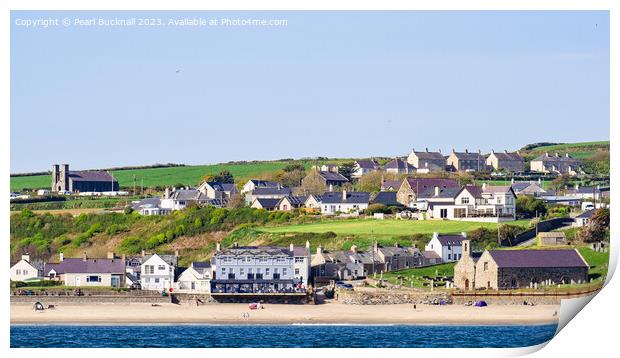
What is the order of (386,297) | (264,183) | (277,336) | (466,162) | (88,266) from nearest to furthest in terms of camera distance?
(277,336)
(386,297)
(88,266)
(264,183)
(466,162)

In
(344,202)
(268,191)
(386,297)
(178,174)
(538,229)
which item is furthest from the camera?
(344,202)

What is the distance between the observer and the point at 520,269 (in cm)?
3234

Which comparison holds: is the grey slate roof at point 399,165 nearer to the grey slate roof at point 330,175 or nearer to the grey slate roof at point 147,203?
the grey slate roof at point 330,175

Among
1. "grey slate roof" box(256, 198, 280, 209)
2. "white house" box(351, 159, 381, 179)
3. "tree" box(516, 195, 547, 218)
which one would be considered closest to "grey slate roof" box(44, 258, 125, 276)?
"grey slate roof" box(256, 198, 280, 209)

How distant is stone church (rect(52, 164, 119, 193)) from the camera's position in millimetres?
34000

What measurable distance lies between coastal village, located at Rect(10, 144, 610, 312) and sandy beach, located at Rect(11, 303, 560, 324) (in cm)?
72

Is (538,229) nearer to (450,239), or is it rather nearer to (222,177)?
(450,239)

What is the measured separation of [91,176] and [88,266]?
93.3 inches

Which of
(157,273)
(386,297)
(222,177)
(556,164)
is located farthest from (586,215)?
(157,273)

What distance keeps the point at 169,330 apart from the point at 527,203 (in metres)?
12.1

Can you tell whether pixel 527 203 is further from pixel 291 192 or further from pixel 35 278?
pixel 35 278

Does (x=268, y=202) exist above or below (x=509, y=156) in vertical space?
below

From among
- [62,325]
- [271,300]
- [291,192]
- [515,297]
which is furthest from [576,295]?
[291,192]

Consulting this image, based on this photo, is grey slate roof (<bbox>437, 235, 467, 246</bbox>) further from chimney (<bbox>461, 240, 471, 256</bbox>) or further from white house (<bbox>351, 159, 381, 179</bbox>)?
white house (<bbox>351, 159, 381, 179</bbox>)
